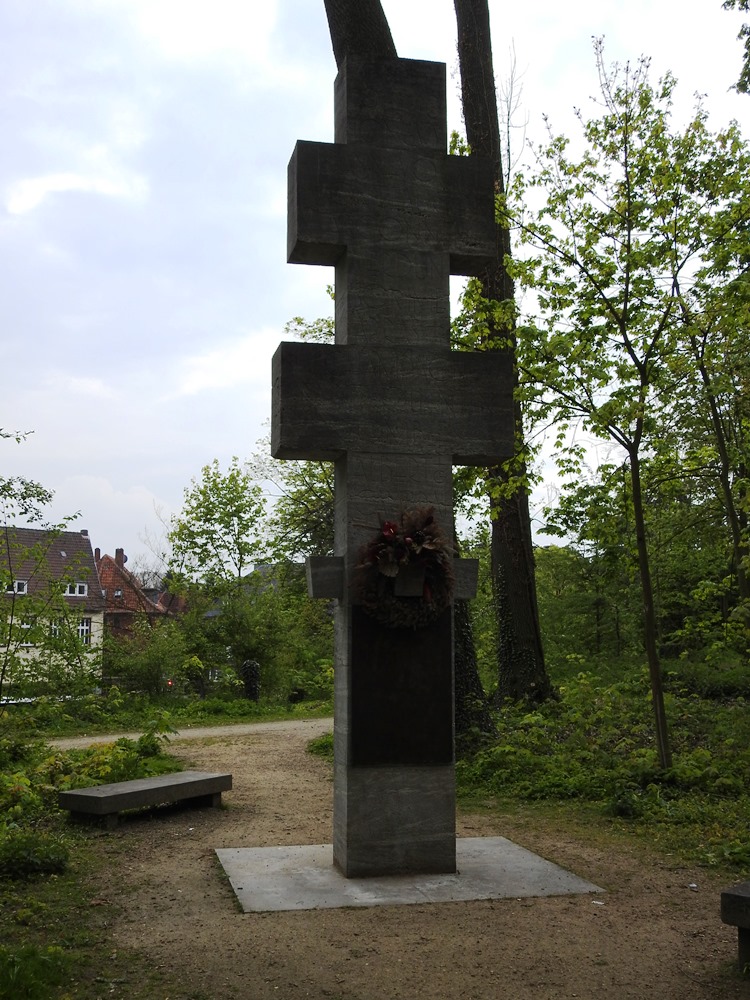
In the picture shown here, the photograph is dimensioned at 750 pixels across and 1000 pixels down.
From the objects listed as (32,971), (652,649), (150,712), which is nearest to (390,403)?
(32,971)

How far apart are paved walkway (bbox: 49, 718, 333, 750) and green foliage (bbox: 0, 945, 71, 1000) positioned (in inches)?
393

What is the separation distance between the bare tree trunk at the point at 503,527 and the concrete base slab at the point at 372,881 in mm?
6823

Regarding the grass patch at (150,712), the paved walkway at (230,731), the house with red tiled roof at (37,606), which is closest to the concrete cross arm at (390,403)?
the house with red tiled roof at (37,606)

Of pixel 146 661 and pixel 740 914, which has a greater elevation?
pixel 146 661

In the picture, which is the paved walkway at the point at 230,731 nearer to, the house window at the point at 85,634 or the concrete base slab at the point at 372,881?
the house window at the point at 85,634

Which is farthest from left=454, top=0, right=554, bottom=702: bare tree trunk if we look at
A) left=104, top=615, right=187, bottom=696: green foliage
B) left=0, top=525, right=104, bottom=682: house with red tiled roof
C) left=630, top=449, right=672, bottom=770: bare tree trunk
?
left=104, top=615, right=187, bottom=696: green foliage

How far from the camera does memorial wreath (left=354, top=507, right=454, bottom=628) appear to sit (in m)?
6.66

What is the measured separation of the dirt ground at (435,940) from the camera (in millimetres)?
4613

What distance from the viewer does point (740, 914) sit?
4.67 metres

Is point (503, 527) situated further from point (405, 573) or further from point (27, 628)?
point (405, 573)

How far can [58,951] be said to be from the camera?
4.74 m

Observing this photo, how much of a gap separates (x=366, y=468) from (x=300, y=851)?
2.95 meters

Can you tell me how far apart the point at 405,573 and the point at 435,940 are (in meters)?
2.33

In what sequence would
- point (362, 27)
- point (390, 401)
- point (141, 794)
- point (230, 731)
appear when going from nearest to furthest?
point (390, 401) < point (362, 27) < point (141, 794) < point (230, 731)
